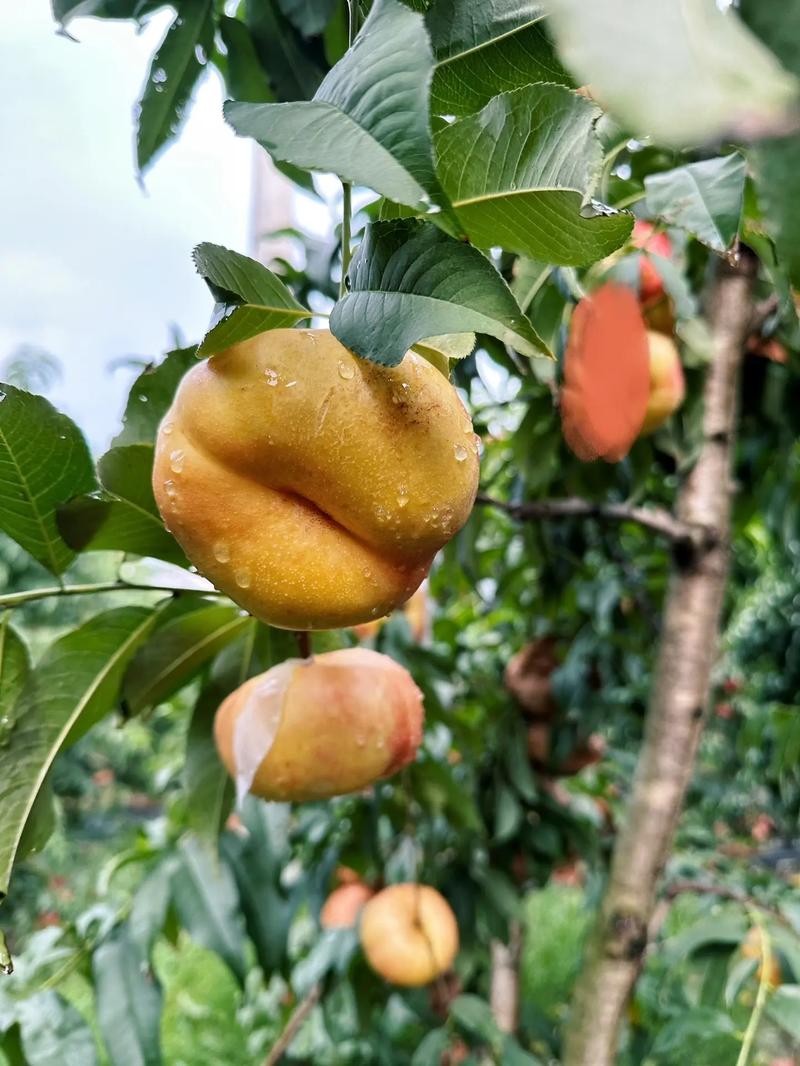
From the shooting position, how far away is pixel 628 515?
0.73 m

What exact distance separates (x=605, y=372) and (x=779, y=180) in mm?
361

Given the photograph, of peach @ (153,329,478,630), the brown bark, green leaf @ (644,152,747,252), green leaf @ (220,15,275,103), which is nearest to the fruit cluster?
peach @ (153,329,478,630)

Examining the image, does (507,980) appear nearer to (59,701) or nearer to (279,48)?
(59,701)

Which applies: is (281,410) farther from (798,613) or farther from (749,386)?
(798,613)

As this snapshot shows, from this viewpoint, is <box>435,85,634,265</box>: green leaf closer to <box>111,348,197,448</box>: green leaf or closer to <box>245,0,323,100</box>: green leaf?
<box>111,348,197,448</box>: green leaf

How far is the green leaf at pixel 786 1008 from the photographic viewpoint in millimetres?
648

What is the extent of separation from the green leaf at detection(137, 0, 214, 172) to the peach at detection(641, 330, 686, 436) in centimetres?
39

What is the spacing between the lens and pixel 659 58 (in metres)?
0.11

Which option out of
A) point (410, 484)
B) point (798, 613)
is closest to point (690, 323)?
point (410, 484)

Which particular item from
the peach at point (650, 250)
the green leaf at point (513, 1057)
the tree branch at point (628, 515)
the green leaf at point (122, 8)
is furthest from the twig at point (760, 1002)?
the green leaf at point (122, 8)

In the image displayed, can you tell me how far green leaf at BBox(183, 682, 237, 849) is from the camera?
55 centimetres

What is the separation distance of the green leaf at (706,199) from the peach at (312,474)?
0.43 ft

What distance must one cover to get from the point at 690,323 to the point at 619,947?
0.53 meters

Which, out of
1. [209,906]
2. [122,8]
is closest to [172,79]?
[122,8]
